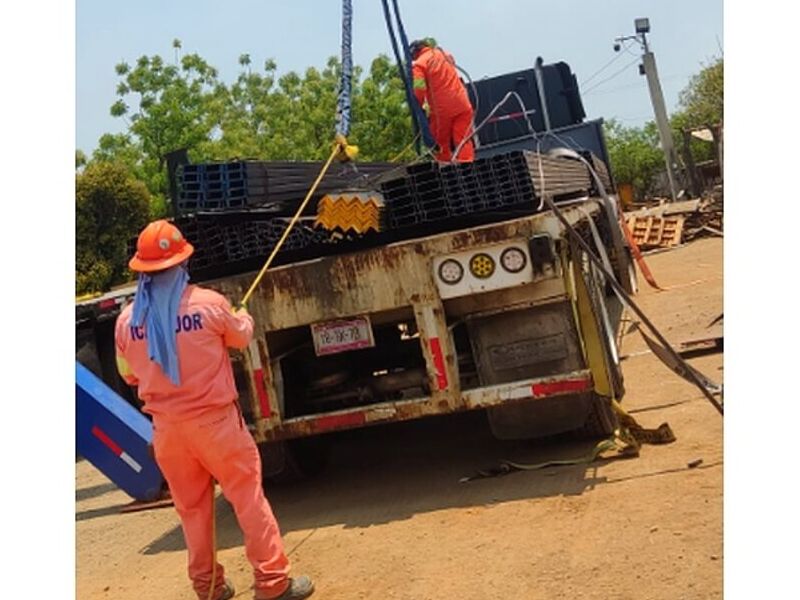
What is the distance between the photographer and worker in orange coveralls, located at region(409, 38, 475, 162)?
29.4 feet

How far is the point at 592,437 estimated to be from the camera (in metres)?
6.10

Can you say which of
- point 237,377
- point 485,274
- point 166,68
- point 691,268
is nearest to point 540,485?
point 485,274

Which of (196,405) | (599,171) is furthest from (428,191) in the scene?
(599,171)

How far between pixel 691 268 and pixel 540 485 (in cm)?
1091

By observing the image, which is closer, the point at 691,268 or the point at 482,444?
the point at 482,444

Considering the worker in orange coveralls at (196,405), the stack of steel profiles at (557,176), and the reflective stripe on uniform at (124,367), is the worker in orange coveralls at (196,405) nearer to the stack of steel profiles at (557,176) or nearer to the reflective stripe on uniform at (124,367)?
the reflective stripe on uniform at (124,367)

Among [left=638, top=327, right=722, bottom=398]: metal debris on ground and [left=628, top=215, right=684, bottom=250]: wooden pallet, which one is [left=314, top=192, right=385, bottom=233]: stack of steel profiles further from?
[left=628, top=215, right=684, bottom=250]: wooden pallet

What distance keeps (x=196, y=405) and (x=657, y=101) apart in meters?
33.6

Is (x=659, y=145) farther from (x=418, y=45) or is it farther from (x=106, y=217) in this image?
(x=418, y=45)

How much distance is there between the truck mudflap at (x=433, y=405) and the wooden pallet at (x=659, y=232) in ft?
50.5

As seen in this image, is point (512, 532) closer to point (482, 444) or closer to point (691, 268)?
point (482, 444)

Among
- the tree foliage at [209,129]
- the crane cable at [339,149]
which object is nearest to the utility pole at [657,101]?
the tree foliage at [209,129]

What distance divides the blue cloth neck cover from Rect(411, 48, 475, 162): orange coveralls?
491cm

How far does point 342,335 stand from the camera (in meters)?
5.63
